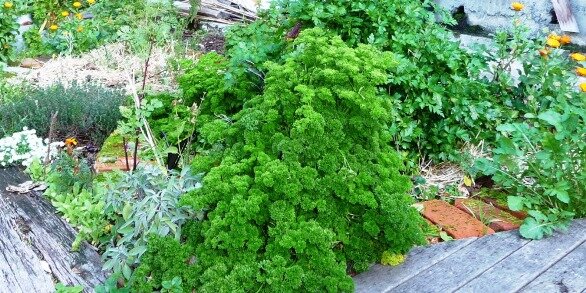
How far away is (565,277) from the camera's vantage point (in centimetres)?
297

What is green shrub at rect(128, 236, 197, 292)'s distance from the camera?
107 inches

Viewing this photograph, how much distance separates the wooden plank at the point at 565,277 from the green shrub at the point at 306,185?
0.57 meters

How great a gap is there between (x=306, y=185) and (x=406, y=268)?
2.07 feet

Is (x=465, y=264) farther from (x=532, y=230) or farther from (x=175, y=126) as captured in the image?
(x=175, y=126)

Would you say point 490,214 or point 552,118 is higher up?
point 552,118

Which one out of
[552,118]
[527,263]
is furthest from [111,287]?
[552,118]

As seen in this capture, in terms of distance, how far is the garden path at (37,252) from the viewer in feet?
10.1

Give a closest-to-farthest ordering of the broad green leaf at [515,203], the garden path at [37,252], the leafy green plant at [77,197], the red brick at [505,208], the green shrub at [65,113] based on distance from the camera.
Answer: the garden path at [37,252] → the leafy green plant at [77,197] → the broad green leaf at [515,203] → the red brick at [505,208] → the green shrub at [65,113]

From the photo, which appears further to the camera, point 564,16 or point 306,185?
point 564,16

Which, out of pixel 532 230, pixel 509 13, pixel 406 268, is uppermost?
pixel 509 13

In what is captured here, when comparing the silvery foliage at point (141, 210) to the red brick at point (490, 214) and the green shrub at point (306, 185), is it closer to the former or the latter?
the green shrub at point (306, 185)

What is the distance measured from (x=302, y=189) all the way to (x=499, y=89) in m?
1.97

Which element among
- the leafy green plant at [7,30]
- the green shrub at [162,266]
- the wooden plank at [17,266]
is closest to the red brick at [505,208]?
the green shrub at [162,266]

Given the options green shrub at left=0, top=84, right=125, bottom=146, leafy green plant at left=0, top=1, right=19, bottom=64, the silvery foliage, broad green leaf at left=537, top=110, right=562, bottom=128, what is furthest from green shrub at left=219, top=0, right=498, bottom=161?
leafy green plant at left=0, top=1, right=19, bottom=64
